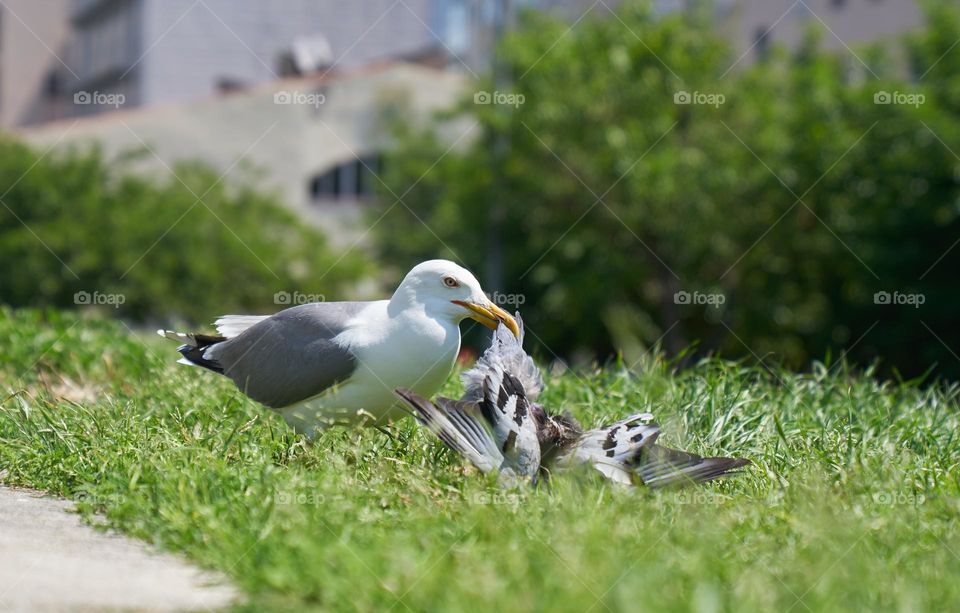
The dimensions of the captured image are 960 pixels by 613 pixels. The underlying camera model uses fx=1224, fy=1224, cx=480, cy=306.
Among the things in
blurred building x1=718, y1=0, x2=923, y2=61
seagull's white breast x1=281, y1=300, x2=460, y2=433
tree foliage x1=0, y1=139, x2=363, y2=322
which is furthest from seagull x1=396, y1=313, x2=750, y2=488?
blurred building x1=718, y1=0, x2=923, y2=61

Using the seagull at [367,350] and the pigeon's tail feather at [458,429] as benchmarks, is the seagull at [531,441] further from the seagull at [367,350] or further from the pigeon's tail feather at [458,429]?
the seagull at [367,350]

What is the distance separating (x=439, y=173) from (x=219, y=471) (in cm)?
2081

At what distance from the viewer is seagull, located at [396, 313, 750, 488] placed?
153 inches

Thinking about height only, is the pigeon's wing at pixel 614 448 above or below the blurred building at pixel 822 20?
below

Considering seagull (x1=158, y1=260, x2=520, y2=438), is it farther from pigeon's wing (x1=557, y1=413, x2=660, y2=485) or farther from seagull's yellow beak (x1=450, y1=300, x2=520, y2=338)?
pigeon's wing (x1=557, y1=413, x2=660, y2=485)

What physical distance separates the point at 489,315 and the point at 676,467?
0.87 meters

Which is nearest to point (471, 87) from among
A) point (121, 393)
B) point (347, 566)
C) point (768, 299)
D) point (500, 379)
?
point (768, 299)

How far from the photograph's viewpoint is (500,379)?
4.13 metres

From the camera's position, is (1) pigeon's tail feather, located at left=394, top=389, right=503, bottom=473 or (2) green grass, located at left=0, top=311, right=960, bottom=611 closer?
(2) green grass, located at left=0, top=311, right=960, bottom=611

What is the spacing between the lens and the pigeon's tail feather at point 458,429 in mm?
3855

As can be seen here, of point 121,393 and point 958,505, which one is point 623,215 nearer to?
point 121,393

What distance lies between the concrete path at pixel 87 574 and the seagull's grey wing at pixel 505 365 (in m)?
1.28

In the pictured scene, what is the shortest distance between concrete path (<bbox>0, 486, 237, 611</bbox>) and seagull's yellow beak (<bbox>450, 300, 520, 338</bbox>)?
1.46 m

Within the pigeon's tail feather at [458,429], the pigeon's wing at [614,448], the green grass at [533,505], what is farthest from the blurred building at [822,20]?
the pigeon's tail feather at [458,429]
